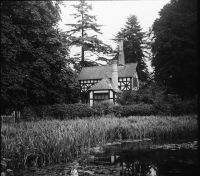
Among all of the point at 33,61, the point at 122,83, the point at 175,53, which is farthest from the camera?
the point at 122,83

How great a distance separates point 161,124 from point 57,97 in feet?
26.3

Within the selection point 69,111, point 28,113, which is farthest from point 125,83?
point 28,113

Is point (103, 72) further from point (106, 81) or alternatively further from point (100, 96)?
point (100, 96)

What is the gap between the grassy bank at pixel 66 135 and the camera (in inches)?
307

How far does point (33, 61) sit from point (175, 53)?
469 inches

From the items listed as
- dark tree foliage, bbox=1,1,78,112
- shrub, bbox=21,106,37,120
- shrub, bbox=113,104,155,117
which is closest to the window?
shrub, bbox=113,104,155,117

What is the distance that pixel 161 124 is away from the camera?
1479 centimetres

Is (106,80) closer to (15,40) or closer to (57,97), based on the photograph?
(57,97)

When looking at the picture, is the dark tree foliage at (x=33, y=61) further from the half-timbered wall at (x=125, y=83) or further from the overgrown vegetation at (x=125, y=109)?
the half-timbered wall at (x=125, y=83)

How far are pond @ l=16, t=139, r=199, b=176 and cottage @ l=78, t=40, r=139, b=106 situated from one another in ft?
62.8

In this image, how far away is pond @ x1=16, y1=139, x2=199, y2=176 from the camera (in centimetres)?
689

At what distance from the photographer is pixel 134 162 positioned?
8.21 m

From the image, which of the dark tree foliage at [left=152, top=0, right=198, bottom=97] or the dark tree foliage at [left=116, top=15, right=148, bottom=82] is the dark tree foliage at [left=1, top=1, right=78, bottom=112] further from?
the dark tree foliage at [left=116, top=15, right=148, bottom=82]

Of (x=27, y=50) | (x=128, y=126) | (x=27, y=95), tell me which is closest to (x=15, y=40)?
(x=27, y=50)
